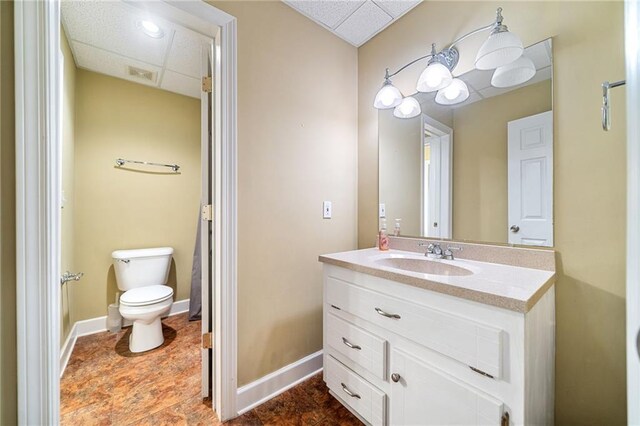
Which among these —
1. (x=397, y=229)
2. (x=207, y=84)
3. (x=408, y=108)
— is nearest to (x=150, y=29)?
(x=207, y=84)

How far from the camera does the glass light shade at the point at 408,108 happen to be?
1.57 m

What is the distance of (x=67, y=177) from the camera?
1822mm

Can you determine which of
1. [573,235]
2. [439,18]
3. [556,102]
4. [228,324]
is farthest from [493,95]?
[228,324]

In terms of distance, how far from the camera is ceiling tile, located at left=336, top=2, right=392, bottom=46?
1.54 meters

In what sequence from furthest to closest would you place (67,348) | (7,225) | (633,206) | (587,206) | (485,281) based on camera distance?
(67,348) → (587,206) → (485,281) → (7,225) → (633,206)

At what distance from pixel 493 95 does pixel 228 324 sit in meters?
1.79

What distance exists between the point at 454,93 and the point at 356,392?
1.64 m

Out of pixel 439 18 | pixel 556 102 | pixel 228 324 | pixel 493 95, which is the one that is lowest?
pixel 228 324

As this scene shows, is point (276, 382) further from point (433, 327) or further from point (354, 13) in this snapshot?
point (354, 13)

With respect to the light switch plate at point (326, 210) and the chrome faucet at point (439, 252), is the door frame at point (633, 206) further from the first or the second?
the light switch plate at point (326, 210)

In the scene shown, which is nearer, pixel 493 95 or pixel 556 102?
pixel 556 102

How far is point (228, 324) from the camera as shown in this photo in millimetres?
1269

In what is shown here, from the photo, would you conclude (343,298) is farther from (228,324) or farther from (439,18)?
(439,18)

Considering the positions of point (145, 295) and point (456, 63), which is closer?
point (456, 63)
